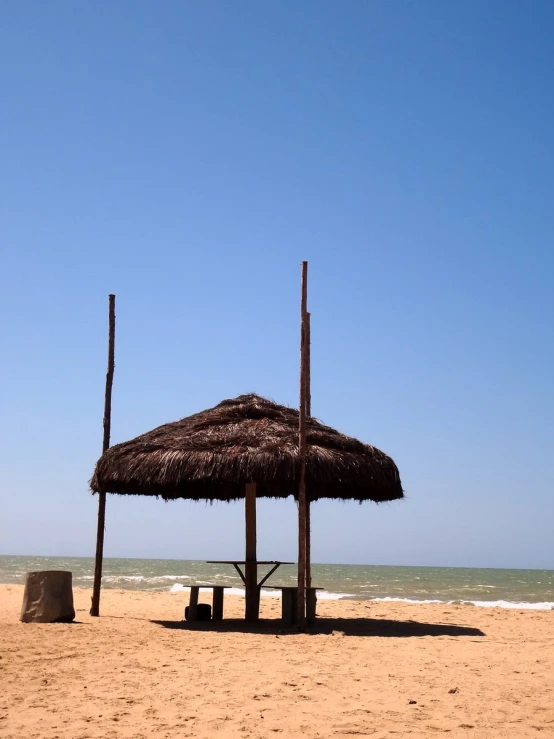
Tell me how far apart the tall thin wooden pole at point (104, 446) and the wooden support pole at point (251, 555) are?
1932 mm

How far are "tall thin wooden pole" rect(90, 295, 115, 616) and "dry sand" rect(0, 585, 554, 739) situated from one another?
83 cm

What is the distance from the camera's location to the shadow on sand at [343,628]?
377 inches

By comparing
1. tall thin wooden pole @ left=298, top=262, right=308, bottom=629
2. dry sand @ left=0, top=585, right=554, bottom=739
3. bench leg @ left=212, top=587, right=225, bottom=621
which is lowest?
dry sand @ left=0, top=585, right=554, bottom=739

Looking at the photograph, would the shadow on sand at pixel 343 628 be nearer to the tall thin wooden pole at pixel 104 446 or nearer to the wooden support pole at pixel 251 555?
the wooden support pole at pixel 251 555

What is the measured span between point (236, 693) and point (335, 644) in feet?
9.02

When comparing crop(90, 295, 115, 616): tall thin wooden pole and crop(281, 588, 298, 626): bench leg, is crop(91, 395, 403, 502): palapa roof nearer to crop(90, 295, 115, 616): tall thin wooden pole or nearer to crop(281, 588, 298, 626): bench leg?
crop(90, 295, 115, 616): tall thin wooden pole

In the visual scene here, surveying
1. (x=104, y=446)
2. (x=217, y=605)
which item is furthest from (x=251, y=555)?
(x=104, y=446)

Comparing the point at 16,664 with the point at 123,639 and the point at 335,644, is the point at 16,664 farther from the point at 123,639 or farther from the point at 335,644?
the point at 335,644

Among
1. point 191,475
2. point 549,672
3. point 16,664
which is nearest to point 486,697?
point 549,672

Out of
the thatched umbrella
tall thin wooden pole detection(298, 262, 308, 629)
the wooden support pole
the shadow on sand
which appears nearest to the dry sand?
the shadow on sand

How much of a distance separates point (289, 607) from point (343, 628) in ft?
2.34

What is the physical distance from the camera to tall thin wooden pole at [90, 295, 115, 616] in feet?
36.4

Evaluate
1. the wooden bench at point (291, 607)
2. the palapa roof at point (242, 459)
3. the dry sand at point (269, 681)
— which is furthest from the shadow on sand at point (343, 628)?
the palapa roof at point (242, 459)

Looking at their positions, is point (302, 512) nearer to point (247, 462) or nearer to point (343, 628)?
point (247, 462)
